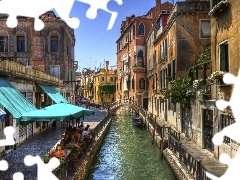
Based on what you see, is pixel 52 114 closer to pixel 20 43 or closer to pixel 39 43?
pixel 39 43

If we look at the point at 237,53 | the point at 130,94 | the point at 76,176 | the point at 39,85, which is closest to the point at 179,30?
the point at 39,85

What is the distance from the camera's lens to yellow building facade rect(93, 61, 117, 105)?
226ft

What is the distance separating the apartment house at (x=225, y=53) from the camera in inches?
443

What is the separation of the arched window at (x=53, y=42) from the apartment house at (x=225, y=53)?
68.6 feet

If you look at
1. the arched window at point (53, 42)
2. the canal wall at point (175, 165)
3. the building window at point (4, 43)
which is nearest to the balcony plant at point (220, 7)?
the canal wall at point (175, 165)

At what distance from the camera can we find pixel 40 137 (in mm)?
19625

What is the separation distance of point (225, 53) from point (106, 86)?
56228 millimetres

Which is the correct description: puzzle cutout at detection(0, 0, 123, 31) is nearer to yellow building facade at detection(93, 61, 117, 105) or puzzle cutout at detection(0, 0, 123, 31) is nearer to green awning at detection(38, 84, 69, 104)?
green awning at detection(38, 84, 69, 104)

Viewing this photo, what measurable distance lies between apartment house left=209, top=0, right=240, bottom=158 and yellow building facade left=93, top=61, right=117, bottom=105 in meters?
55.0

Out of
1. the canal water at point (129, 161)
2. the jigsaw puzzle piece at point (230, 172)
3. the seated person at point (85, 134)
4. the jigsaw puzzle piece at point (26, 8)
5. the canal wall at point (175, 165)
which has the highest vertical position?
the jigsaw puzzle piece at point (26, 8)

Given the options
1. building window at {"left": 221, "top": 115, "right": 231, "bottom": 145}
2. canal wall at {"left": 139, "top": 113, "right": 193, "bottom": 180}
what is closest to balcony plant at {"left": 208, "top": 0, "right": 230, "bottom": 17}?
building window at {"left": 221, "top": 115, "right": 231, "bottom": 145}

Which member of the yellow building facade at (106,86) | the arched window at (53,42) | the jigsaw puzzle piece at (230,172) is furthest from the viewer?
the yellow building facade at (106,86)

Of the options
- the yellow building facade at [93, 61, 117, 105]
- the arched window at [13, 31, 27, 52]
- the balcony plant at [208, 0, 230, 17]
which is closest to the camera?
the balcony plant at [208, 0, 230, 17]

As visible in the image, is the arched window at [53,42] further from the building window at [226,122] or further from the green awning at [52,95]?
the building window at [226,122]
